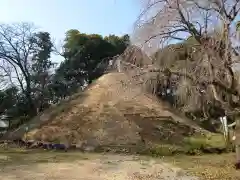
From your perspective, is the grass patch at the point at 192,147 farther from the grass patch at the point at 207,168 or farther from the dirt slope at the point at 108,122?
the grass patch at the point at 207,168

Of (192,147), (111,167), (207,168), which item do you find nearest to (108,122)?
(192,147)

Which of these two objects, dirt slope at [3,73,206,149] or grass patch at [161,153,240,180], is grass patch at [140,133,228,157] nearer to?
dirt slope at [3,73,206,149]

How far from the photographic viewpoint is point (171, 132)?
1842cm

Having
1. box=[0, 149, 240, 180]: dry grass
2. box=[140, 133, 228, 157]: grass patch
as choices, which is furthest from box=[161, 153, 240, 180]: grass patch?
box=[140, 133, 228, 157]: grass patch

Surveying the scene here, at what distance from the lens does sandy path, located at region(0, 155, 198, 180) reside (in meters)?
9.41

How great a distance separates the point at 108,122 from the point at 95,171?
8.48 metres

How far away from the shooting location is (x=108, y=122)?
1888 cm

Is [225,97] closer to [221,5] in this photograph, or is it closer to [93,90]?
[221,5]

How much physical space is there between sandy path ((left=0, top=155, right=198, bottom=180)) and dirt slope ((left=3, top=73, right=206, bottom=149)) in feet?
15.2

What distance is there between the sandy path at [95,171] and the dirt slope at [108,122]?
463 centimetres

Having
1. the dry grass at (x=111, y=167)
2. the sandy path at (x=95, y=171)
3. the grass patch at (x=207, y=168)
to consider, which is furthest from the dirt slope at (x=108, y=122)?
the sandy path at (x=95, y=171)

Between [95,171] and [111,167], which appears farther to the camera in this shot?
[111,167]

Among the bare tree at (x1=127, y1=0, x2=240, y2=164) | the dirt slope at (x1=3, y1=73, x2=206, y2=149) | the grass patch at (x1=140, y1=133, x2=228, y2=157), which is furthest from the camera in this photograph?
the dirt slope at (x1=3, y1=73, x2=206, y2=149)

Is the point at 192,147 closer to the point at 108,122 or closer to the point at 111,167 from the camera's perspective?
the point at 108,122
